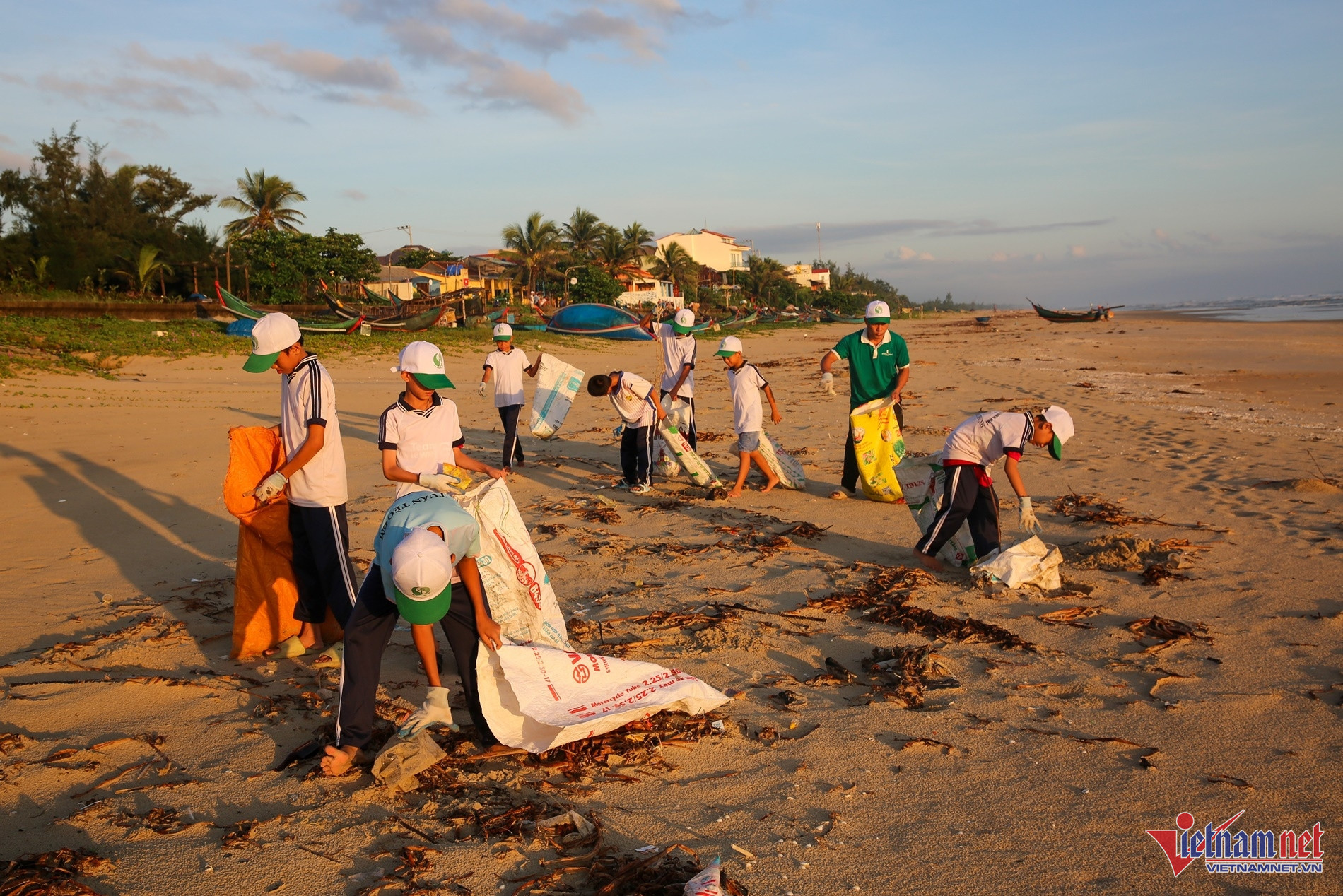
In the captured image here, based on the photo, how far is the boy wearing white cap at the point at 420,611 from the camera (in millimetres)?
2947

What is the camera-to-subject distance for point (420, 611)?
2.99m

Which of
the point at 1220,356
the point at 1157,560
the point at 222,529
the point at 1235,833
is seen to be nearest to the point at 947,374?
the point at 1220,356

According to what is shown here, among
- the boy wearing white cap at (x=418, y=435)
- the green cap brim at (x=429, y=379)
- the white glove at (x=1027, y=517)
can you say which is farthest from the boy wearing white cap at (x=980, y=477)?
the green cap brim at (x=429, y=379)

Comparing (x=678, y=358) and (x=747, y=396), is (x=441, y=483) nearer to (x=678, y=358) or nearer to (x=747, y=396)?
(x=747, y=396)

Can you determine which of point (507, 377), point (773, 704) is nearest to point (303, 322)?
point (507, 377)

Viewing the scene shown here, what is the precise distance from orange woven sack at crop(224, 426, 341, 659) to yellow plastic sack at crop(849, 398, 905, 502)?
4.81m

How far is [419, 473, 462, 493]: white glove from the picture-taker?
3.96 meters

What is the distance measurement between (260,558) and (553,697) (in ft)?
6.68

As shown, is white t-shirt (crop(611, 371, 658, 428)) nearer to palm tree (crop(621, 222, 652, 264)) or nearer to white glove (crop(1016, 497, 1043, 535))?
white glove (crop(1016, 497, 1043, 535))

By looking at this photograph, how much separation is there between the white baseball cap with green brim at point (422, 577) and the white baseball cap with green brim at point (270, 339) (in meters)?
1.63

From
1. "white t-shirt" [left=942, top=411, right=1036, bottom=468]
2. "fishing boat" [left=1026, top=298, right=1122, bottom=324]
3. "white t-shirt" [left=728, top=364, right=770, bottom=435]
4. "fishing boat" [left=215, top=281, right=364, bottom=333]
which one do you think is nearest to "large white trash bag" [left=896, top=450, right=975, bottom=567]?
"white t-shirt" [left=942, top=411, right=1036, bottom=468]

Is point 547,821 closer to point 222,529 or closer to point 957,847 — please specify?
point 957,847

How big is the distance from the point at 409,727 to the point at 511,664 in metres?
0.52

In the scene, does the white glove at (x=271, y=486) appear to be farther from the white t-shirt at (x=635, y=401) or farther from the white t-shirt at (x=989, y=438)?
the white t-shirt at (x=635, y=401)
